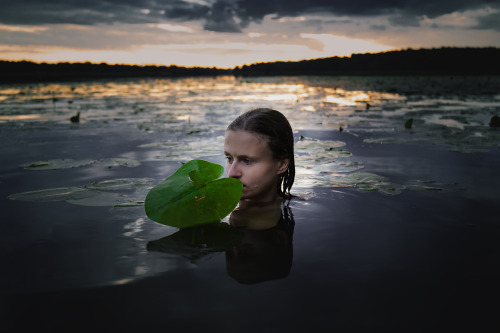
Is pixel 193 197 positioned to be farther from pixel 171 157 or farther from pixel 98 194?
pixel 171 157

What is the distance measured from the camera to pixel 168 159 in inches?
157

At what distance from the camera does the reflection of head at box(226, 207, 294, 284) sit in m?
1.62

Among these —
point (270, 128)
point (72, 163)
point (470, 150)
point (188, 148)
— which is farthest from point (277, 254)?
point (470, 150)

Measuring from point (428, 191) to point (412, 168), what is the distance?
2.50ft

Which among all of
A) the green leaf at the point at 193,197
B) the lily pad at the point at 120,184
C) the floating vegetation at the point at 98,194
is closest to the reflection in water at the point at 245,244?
the green leaf at the point at 193,197

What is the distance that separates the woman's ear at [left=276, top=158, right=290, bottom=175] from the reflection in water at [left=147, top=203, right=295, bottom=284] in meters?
0.35

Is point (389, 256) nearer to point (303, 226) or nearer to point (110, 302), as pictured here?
point (303, 226)

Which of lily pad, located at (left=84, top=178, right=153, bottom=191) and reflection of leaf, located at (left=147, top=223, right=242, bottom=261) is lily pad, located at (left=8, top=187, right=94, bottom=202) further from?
reflection of leaf, located at (left=147, top=223, right=242, bottom=261)

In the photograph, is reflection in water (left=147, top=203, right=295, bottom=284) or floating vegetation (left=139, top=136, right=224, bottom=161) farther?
floating vegetation (left=139, top=136, right=224, bottom=161)

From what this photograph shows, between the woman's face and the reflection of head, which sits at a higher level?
the woman's face

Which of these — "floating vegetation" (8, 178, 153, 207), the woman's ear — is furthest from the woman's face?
"floating vegetation" (8, 178, 153, 207)

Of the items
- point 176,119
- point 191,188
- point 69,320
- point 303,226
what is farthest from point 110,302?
point 176,119

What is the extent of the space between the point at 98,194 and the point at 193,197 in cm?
115

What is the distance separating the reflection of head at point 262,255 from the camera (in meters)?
1.62
